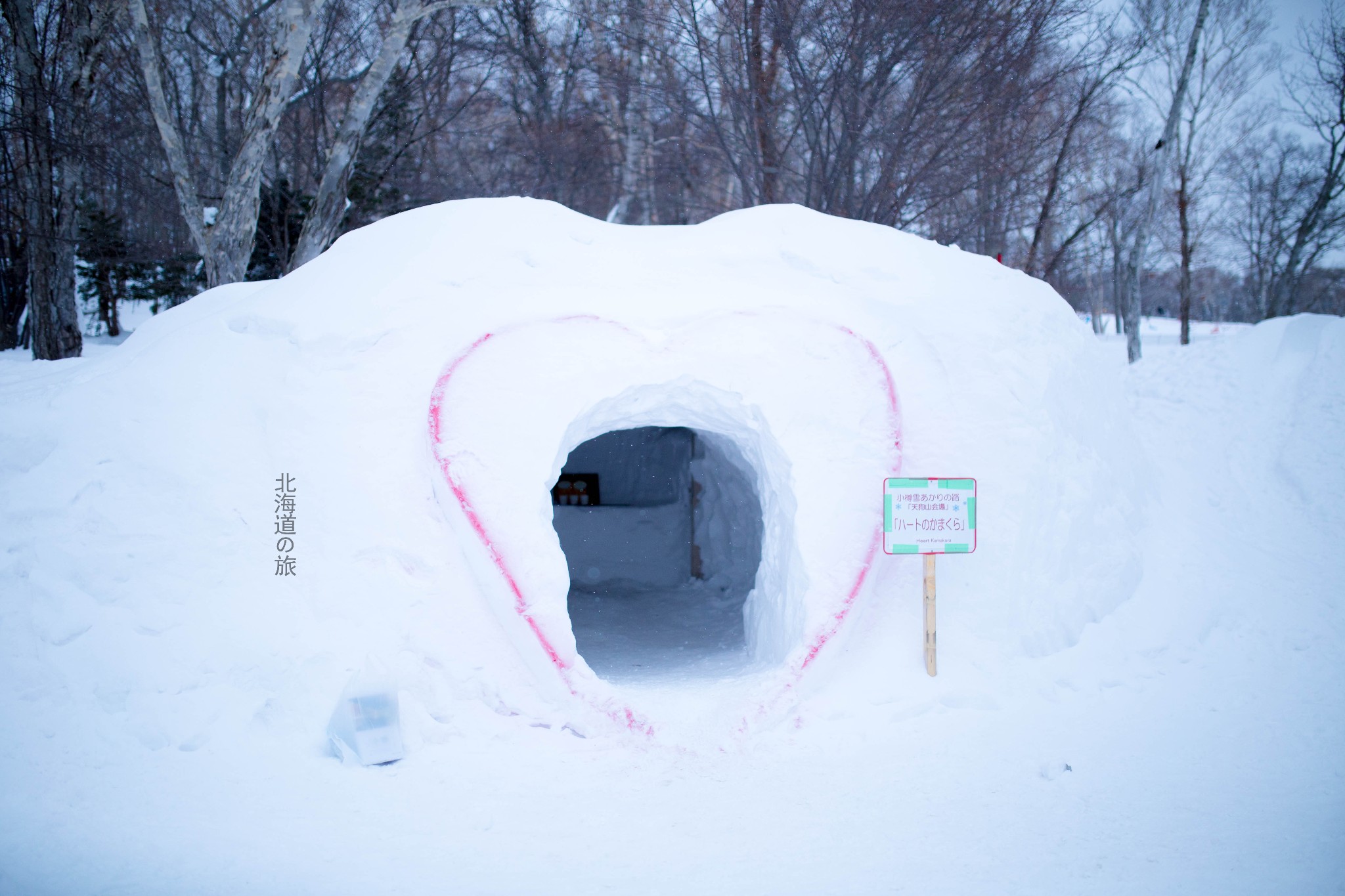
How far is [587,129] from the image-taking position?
695 inches

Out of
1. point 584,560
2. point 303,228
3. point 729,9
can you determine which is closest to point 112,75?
point 303,228

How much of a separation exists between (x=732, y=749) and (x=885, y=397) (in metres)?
2.78

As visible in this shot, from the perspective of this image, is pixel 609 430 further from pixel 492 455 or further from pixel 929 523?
pixel 929 523

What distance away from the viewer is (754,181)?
12703 millimetres

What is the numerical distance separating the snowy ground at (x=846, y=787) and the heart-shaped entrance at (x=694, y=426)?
0.45 m

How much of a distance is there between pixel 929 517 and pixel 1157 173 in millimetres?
13791

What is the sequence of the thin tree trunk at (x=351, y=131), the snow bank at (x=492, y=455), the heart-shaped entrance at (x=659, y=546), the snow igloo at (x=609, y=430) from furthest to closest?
the thin tree trunk at (x=351, y=131) → the heart-shaped entrance at (x=659, y=546) → the snow igloo at (x=609, y=430) → the snow bank at (x=492, y=455)

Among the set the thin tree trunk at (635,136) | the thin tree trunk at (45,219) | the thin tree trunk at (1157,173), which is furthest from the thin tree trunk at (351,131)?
the thin tree trunk at (1157,173)

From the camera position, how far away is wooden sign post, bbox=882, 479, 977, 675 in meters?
5.40

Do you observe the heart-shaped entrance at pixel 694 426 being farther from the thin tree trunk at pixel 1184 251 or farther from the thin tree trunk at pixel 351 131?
the thin tree trunk at pixel 1184 251

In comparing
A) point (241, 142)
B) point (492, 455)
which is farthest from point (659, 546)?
point (241, 142)

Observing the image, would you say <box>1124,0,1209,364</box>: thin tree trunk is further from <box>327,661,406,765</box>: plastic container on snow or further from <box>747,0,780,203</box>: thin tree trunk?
<box>327,661,406,765</box>: plastic container on snow

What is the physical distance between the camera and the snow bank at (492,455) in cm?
485

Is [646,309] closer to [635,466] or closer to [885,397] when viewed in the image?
[885,397]
